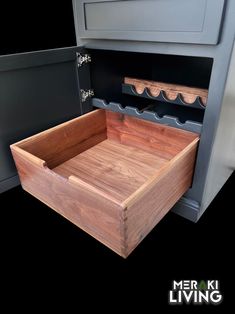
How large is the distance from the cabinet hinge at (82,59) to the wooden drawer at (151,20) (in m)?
0.06

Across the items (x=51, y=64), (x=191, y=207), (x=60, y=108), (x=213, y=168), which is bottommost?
(x=191, y=207)

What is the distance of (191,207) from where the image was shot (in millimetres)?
744

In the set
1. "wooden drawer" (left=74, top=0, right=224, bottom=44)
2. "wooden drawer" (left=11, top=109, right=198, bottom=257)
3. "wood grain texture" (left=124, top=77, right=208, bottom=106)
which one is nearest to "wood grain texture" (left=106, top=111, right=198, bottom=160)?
"wooden drawer" (left=11, top=109, right=198, bottom=257)

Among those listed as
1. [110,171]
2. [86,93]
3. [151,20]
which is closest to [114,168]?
[110,171]

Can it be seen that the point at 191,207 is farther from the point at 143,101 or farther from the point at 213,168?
the point at 143,101

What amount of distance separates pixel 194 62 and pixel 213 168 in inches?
17.4

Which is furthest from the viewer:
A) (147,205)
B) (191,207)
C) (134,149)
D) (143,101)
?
(143,101)

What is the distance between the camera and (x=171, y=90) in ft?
2.73

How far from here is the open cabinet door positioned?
65cm

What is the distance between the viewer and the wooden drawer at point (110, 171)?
1.57ft

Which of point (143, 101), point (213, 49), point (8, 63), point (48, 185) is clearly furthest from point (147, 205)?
point (143, 101)

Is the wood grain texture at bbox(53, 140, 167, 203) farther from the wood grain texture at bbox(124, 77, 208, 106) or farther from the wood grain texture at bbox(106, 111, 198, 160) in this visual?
the wood grain texture at bbox(124, 77, 208, 106)

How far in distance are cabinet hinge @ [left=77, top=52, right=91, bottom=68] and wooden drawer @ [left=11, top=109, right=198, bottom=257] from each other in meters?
0.15

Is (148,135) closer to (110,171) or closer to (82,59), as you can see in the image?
(110,171)
